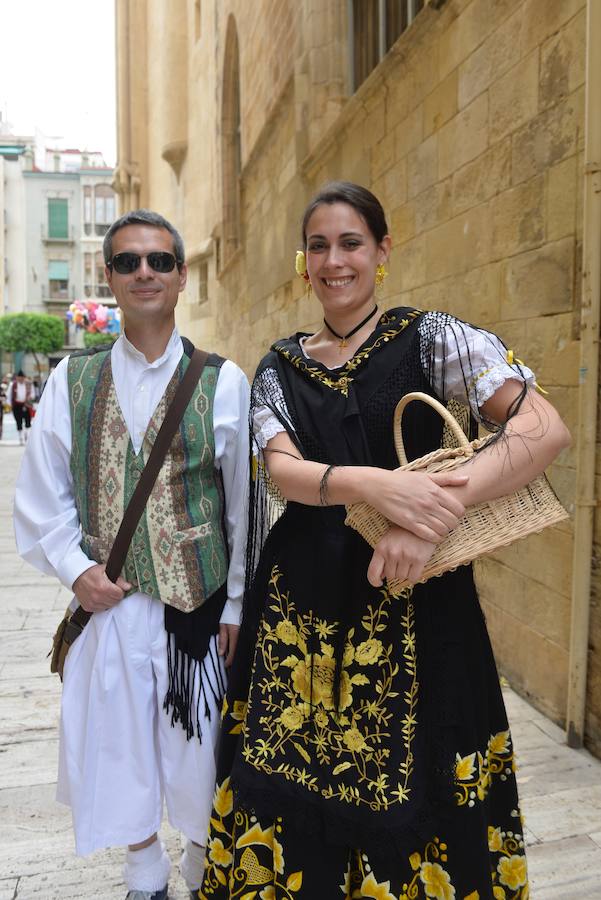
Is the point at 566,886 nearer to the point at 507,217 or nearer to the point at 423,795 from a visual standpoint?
the point at 423,795

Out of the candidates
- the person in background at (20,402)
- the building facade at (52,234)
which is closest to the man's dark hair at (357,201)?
the person in background at (20,402)

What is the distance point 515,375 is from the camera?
152 cm

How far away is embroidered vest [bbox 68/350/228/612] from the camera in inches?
73.9

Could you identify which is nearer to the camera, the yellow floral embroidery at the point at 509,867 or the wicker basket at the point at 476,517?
the wicker basket at the point at 476,517

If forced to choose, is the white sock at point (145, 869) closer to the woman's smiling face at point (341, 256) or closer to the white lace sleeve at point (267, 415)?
the white lace sleeve at point (267, 415)

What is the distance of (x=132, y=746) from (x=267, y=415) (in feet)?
3.18

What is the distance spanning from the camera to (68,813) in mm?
2697

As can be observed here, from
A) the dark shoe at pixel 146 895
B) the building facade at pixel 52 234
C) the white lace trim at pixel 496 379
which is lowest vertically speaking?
the dark shoe at pixel 146 895

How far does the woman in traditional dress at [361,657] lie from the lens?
1.56m

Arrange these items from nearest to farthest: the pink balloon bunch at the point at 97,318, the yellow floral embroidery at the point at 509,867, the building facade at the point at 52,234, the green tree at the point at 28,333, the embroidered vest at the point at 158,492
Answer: the yellow floral embroidery at the point at 509,867 < the embroidered vest at the point at 158,492 < the pink balloon bunch at the point at 97,318 < the green tree at the point at 28,333 < the building facade at the point at 52,234

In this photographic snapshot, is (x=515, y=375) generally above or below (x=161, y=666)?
above

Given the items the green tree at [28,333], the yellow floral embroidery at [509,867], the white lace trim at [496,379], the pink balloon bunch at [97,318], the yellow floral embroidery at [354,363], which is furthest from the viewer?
the green tree at [28,333]

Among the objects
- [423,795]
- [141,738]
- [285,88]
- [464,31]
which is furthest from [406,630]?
[285,88]

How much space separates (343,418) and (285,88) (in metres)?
7.62
